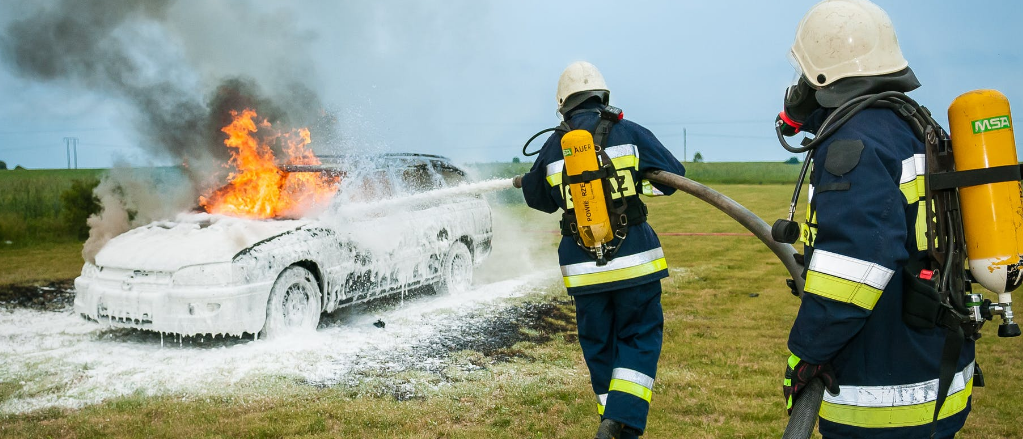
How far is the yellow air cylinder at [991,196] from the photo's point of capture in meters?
2.21

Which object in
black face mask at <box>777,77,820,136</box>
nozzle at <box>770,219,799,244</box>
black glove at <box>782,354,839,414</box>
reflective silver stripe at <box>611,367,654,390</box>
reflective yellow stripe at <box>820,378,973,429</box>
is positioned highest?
black face mask at <box>777,77,820,136</box>

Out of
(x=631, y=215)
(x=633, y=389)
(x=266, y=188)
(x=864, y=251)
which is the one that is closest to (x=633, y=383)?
(x=633, y=389)

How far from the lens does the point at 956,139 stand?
2287 millimetres

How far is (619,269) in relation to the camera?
3826 millimetres

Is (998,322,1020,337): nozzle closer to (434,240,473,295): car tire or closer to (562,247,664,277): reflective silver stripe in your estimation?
(562,247,664,277): reflective silver stripe

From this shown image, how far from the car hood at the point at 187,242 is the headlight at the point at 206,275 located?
47mm

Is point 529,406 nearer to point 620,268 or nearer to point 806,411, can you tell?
point 620,268

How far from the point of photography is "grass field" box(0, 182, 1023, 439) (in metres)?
4.39

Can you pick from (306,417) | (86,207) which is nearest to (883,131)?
(306,417)

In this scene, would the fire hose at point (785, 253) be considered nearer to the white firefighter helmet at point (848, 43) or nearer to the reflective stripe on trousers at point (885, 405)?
the reflective stripe on trousers at point (885, 405)

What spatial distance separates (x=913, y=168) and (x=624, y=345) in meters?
1.95

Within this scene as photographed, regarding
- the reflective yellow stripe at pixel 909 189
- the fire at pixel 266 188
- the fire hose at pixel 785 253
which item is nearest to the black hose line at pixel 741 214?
the fire hose at pixel 785 253

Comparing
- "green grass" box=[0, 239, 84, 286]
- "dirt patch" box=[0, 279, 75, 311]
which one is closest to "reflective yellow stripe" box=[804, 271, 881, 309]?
"dirt patch" box=[0, 279, 75, 311]

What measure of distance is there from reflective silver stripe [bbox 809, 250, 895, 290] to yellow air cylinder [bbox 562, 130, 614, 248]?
1602mm
